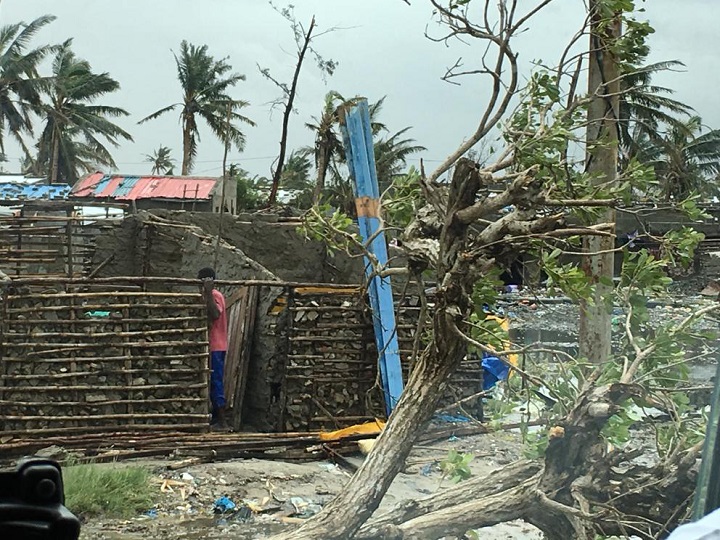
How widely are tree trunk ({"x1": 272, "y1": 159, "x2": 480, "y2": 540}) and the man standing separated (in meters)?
4.84

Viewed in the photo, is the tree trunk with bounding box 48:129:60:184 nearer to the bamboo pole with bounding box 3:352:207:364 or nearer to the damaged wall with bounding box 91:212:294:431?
the damaged wall with bounding box 91:212:294:431

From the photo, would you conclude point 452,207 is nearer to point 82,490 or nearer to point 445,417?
point 82,490

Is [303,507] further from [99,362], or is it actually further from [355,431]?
[99,362]

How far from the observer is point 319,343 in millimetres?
8578

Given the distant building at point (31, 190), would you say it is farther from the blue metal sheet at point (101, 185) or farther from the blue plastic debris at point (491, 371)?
the blue plastic debris at point (491, 371)

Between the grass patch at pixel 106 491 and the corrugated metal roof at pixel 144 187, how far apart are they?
70.9ft

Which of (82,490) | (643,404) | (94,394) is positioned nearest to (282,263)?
(94,394)

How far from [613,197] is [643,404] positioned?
42.7 inches

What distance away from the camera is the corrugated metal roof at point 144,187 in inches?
1118

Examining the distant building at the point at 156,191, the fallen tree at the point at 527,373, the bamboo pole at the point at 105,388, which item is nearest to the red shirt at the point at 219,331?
the bamboo pole at the point at 105,388

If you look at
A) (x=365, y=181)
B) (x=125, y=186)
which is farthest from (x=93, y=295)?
(x=125, y=186)

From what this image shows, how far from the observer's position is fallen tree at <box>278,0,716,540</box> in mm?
3307

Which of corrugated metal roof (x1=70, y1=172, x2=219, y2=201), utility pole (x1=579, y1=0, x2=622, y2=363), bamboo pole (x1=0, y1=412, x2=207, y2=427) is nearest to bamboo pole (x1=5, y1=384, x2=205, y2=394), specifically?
bamboo pole (x1=0, y1=412, x2=207, y2=427)

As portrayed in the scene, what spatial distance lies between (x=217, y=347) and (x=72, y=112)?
100ft
